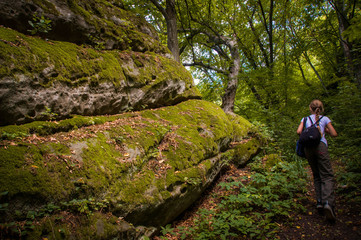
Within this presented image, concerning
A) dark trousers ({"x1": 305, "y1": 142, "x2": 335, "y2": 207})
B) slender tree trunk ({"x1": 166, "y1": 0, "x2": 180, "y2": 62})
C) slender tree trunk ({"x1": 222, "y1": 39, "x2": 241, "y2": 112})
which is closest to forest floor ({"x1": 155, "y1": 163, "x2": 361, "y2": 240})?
dark trousers ({"x1": 305, "y1": 142, "x2": 335, "y2": 207})

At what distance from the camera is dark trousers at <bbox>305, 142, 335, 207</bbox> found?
10.8ft

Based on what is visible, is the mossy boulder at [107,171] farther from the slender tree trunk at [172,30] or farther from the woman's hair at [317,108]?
the slender tree trunk at [172,30]

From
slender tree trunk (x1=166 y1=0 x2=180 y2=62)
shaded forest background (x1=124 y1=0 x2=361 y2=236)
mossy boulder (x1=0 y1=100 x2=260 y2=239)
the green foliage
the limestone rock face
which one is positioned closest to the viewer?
mossy boulder (x1=0 y1=100 x2=260 y2=239)

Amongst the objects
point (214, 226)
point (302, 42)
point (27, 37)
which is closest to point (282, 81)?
point (302, 42)

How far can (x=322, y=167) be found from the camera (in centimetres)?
349

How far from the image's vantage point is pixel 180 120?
5.39 metres

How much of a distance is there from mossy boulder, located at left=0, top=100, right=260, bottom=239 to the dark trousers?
2.30 metres

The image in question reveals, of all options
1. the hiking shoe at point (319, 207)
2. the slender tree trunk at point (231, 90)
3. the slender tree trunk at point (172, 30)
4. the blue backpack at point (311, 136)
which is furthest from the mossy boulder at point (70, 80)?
the hiking shoe at point (319, 207)

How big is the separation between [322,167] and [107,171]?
13.4 feet

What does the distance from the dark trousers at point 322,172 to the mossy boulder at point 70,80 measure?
434 centimetres

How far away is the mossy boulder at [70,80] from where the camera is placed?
10.2 ft

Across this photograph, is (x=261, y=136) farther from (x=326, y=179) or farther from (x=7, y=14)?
(x=7, y=14)

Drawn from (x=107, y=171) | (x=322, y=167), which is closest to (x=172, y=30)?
(x=107, y=171)

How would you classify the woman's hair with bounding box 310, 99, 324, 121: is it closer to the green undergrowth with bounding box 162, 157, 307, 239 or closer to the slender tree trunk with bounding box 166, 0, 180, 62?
the green undergrowth with bounding box 162, 157, 307, 239
